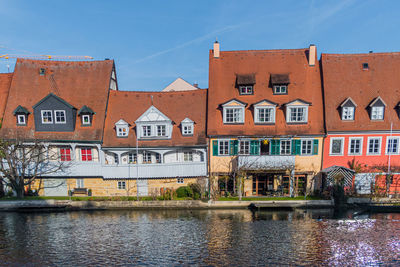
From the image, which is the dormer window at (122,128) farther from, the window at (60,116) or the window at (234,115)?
the window at (234,115)

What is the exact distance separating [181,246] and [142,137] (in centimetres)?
1332

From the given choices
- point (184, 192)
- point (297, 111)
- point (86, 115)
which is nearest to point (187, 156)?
point (184, 192)

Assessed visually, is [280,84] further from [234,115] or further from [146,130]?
[146,130]

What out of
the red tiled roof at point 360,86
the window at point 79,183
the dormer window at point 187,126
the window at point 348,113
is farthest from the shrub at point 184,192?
the window at point 348,113

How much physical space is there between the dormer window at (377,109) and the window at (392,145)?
7.50 ft

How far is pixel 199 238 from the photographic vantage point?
16.6 meters

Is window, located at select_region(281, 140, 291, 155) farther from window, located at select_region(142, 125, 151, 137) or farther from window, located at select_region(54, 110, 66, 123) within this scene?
window, located at select_region(54, 110, 66, 123)

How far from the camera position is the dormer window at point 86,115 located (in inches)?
1041

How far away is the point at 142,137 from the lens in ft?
85.2

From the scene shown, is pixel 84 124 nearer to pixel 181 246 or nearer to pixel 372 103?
pixel 181 246

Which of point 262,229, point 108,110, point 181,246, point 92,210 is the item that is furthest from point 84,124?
point 262,229

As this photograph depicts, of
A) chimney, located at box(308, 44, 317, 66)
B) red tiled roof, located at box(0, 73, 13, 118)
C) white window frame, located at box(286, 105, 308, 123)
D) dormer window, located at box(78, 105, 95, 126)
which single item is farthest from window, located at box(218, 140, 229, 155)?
red tiled roof, located at box(0, 73, 13, 118)

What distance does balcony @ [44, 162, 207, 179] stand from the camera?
25.1 meters

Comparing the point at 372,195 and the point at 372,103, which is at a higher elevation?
the point at 372,103
